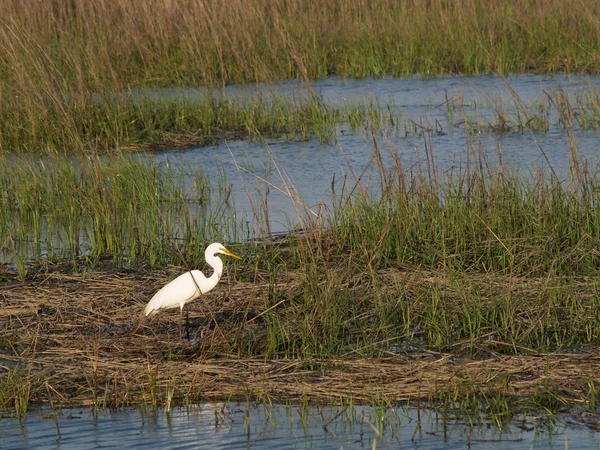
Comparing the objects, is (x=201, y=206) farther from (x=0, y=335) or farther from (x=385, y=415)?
(x=385, y=415)

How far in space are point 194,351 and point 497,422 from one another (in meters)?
1.61

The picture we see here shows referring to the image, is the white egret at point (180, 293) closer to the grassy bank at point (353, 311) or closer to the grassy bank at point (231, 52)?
the grassy bank at point (353, 311)

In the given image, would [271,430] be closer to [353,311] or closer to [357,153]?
[353,311]

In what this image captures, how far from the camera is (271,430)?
411 centimetres

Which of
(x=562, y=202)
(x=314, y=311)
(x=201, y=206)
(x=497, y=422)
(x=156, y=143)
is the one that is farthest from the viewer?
(x=156, y=143)

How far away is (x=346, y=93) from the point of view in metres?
12.3

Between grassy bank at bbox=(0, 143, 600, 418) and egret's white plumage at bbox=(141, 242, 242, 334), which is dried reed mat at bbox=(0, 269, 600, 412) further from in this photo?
egret's white plumage at bbox=(141, 242, 242, 334)

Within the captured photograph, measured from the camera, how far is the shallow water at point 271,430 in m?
3.92

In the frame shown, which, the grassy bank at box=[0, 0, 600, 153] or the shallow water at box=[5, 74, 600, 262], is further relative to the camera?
the grassy bank at box=[0, 0, 600, 153]

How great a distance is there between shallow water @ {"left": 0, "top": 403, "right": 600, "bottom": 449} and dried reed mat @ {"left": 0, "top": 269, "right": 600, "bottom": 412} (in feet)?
0.29

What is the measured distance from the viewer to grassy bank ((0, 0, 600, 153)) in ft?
32.6

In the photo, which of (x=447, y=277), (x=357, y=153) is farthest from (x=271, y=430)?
(x=357, y=153)

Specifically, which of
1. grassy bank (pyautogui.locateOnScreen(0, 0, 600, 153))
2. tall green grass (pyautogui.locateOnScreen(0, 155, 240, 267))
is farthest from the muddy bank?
grassy bank (pyautogui.locateOnScreen(0, 0, 600, 153))

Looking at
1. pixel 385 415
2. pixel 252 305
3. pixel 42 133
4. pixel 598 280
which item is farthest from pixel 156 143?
pixel 385 415
